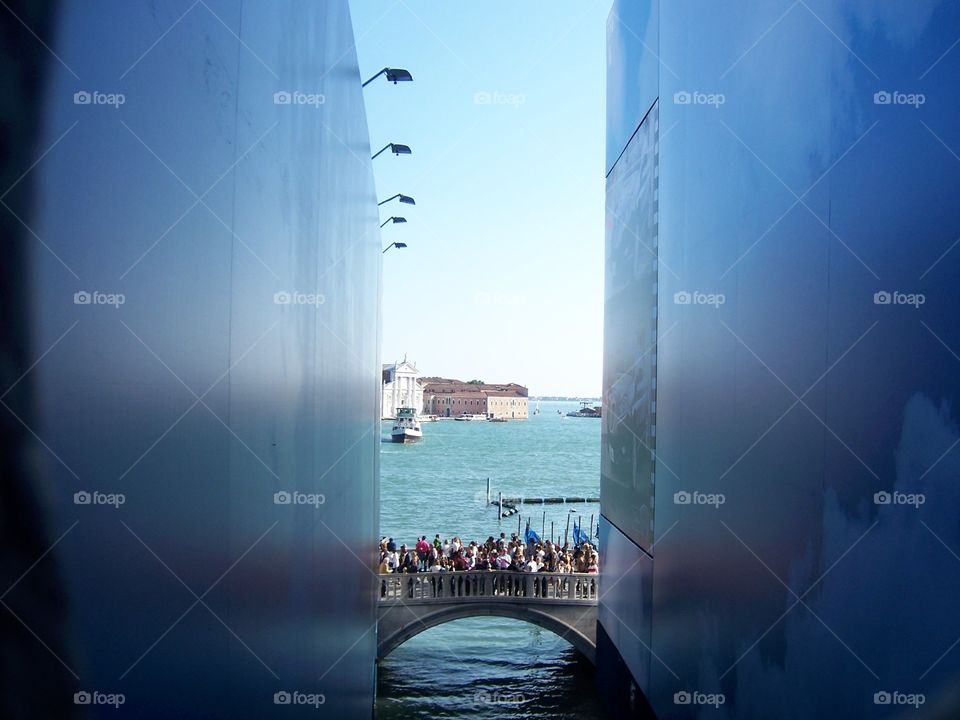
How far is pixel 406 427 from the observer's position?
12688 centimetres

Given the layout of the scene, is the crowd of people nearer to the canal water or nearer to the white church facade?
the canal water

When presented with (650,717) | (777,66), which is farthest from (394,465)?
(777,66)

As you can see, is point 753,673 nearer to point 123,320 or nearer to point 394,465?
point 123,320

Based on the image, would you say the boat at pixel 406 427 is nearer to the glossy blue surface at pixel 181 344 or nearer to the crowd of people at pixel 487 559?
the crowd of people at pixel 487 559

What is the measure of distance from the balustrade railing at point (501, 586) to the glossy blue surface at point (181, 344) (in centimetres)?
1656

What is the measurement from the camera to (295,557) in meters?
5.15

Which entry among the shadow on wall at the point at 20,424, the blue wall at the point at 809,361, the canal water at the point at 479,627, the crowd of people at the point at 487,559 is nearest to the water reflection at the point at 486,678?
the canal water at the point at 479,627

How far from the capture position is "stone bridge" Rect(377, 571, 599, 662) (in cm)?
2162

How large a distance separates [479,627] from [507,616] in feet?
27.5

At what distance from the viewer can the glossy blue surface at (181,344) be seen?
1.96 m

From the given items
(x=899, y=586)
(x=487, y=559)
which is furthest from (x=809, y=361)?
(x=487, y=559)

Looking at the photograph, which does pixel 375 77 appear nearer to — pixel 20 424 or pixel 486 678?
Result: pixel 20 424

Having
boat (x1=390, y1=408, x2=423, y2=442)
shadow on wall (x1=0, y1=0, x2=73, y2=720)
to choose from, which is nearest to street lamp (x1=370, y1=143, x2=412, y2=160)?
shadow on wall (x1=0, y1=0, x2=73, y2=720)

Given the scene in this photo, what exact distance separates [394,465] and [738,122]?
86.5 metres
